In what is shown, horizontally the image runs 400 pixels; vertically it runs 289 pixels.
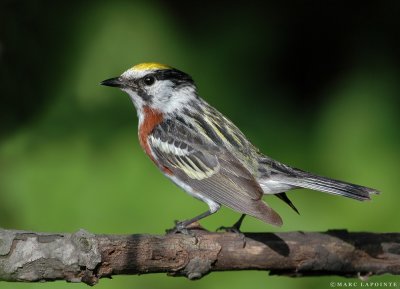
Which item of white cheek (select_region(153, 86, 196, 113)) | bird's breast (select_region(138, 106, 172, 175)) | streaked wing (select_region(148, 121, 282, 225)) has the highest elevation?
white cheek (select_region(153, 86, 196, 113))

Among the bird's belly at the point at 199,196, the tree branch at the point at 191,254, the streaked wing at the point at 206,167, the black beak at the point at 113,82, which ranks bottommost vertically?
the tree branch at the point at 191,254

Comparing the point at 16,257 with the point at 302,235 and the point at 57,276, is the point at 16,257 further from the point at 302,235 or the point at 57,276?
the point at 302,235

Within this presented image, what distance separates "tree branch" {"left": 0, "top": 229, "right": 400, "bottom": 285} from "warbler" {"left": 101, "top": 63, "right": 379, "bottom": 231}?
226mm

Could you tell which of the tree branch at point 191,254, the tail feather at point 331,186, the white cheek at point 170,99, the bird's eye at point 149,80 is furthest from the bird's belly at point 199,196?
the bird's eye at point 149,80

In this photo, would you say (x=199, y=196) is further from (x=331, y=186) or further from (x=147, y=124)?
(x=331, y=186)

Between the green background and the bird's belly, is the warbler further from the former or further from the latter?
the green background

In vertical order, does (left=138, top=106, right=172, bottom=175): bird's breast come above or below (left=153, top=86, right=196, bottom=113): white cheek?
below

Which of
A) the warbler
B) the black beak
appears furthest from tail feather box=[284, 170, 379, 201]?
the black beak

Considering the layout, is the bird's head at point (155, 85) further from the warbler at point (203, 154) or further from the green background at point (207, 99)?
the green background at point (207, 99)

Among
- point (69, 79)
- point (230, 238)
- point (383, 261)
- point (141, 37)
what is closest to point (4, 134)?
point (69, 79)

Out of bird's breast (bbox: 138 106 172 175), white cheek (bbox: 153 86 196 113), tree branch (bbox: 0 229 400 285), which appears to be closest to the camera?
tree branch (bbox: 0 229 400 285)

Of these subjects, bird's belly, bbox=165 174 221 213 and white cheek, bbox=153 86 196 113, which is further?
white cheek, bbox=153 86 196 113

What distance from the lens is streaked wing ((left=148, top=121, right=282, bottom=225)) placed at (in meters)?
4.48

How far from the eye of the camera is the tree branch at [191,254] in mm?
3705
